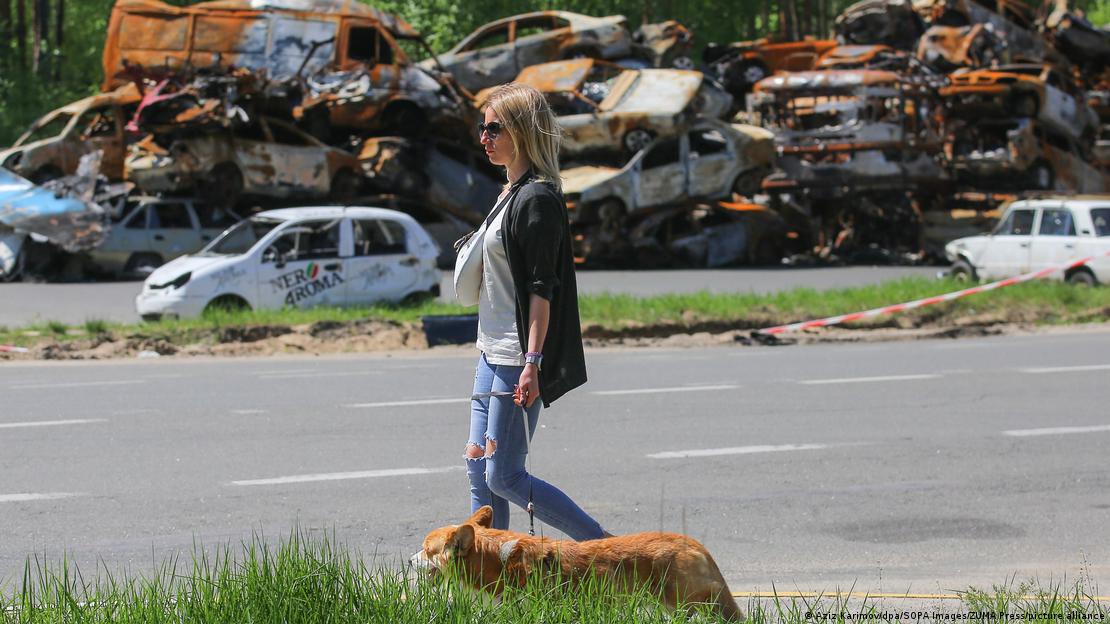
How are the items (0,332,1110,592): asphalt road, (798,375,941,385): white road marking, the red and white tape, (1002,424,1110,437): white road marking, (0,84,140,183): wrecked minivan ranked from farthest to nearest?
(0,84,140,183): wrecked minivan → the red and white tape → (798,375,941,385): white road marking → (1002,424,1110,437): white road marking → (0,332,1110,592): asphalt road

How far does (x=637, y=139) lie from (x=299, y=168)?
570 cm

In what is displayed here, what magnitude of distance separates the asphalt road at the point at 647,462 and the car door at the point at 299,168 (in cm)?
1123

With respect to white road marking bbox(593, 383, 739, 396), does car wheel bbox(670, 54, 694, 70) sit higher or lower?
higher

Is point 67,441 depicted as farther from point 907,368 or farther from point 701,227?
point 701,227

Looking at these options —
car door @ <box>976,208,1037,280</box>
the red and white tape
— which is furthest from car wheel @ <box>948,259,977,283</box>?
the red and white tape

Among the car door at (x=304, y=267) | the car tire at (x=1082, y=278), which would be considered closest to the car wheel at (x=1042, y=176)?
the car tire at (x=1082, y=278)

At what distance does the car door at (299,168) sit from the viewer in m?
23.8

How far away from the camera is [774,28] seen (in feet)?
196

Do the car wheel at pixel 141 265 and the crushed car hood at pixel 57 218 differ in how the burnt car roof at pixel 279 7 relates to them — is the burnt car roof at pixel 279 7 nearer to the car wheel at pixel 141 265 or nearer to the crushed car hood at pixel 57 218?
the car wheel at pixel 141 265

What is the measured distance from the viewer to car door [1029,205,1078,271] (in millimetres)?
20656

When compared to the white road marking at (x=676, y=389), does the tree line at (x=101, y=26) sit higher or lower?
higher

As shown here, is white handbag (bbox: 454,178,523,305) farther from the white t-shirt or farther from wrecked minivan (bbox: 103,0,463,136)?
wrecked minivan (bbox: 103,0,463,136)

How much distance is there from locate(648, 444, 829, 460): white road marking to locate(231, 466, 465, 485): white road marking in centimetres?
126

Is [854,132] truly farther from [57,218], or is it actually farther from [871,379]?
[871,379]
